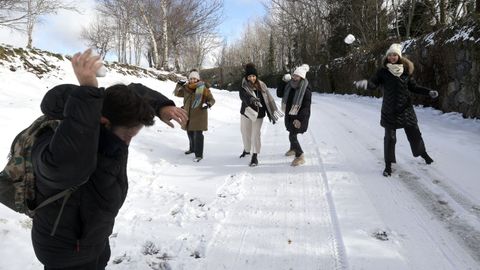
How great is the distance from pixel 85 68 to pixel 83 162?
0.36m

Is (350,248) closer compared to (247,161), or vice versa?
(350,248)

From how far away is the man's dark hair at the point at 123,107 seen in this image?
1771 millimetres

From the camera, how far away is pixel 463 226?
13.7 feet

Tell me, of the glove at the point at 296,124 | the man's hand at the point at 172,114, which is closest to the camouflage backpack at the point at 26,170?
the man's hand at the point at 172,114

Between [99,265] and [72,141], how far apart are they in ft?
3.46

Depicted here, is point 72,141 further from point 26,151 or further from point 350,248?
point 350,248

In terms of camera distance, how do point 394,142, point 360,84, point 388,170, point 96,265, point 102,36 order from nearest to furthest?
point 96,265, point 388,170, point 394,142, point 360,84, point 102,36

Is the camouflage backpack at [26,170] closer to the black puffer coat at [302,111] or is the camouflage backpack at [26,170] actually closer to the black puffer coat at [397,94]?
the black puffer coat at [397,94]

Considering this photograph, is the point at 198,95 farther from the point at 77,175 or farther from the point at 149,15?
the point at 149,15

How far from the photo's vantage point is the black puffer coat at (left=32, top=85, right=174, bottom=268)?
4.90 ft

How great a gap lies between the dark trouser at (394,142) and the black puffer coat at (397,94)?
3.9 inches

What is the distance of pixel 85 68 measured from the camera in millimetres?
1541

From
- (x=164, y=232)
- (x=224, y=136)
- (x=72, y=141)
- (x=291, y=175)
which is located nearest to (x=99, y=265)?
(x=72, y=141)

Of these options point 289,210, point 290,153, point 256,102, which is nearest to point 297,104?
point 256,102
